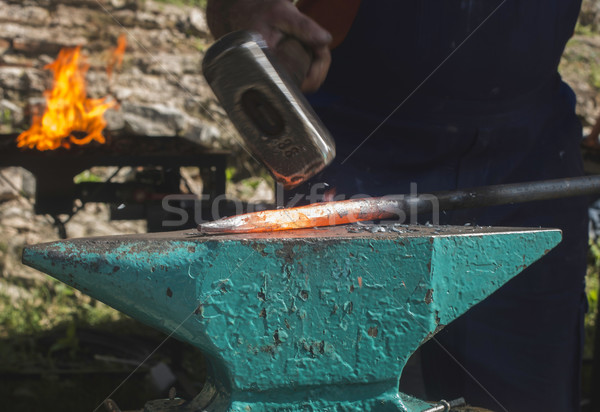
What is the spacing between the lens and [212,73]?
1.13 meters

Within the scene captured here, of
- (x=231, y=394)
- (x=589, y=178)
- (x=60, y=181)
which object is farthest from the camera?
(x=60, y=181)

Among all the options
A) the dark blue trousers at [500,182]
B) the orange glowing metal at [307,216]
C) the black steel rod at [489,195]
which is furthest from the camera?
the dark blue trousers at [500,182]

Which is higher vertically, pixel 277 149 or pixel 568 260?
pixel 277 149

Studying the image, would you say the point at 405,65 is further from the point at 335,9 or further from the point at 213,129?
the point at 213,129

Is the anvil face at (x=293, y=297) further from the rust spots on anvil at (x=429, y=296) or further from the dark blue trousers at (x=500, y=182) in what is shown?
the dark blue trousers at (x=500, y=182)

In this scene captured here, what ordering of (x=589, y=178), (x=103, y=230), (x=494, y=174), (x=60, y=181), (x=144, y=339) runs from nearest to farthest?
(x=589, y=178) → (x=494, y=174) → (x=60, y=181) → (x=144, y=339) → (x=103, y=230)

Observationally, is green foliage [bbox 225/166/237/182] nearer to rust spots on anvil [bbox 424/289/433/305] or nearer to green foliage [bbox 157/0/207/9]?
green foliage [bbox 157/0/207/9]

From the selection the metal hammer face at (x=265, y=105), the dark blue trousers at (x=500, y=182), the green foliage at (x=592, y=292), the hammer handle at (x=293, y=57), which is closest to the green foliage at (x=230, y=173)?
the green foliage at (x=592, y=292)

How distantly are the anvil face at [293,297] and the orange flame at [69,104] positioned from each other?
289cm

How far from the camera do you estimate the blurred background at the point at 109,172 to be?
2.81 meters

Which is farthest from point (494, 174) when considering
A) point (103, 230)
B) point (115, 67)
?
point (115, 67)

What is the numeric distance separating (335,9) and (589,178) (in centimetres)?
81

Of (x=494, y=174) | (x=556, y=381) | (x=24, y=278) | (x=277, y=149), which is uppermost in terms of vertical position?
(x=277, y=149)

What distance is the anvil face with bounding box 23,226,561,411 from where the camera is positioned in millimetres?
901
